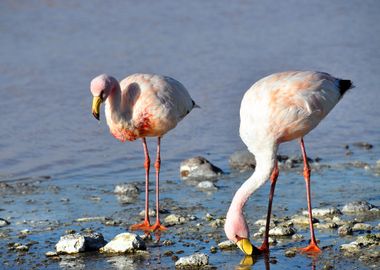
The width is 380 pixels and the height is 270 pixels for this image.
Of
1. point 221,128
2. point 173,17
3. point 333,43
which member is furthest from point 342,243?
point 173,17

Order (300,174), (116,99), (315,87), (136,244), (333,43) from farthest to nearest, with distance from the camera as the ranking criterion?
1. (333,43)
2. (300,174)
3. (116,99)
4. (315,87)
5. (136,244)

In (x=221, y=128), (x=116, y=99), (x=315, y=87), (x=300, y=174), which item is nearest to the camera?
(x=315, y=87)

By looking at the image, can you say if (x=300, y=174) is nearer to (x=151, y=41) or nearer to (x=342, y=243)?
(x=342, y=243)

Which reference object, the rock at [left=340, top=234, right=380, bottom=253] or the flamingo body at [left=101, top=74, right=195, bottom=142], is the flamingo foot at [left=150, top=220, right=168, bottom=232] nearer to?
the flamingo body at [left=101, top=74, right=195, bottom=142]

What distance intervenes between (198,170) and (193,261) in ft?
10.9

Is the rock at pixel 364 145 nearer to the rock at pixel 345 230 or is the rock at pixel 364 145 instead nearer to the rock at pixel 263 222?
the rock at pixel 263 222

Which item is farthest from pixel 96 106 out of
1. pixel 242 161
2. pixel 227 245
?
pixel 242 161

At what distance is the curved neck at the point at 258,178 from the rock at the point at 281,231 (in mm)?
523

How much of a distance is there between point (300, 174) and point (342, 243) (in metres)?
2.58

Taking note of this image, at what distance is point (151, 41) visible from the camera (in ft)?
56.3

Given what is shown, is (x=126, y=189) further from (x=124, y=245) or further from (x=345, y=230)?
(x=345, y=230)

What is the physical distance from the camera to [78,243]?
7.14 meters

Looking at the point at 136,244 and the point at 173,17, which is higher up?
the point at 173,17

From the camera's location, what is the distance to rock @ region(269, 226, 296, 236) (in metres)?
7.57
